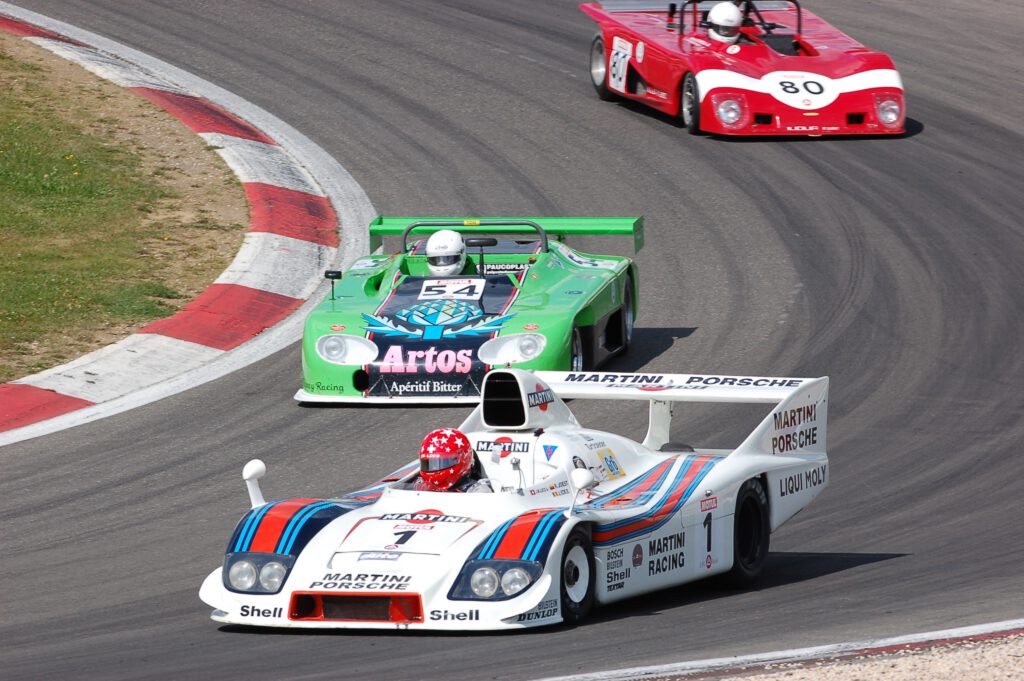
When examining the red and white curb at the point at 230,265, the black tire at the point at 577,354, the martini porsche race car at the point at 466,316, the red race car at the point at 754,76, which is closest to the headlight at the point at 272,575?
the red and white curb at the point at 230,265

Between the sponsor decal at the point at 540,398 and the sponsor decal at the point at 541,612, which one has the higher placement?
the sponsor decal at the point at 540,398

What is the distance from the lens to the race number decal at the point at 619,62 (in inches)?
842

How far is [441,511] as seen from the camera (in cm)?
832

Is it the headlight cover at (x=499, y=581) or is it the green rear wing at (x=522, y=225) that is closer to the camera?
the headlight cover at (x=499, y=581)

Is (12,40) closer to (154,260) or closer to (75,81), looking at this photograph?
(75,81)

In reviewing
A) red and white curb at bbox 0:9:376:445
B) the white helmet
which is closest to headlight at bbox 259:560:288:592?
red and white curb at bbox 0:9:376:445

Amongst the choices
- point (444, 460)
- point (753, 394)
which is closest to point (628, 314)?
point (753, 394)

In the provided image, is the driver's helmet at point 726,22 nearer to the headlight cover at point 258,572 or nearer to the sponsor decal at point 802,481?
the sponsor decal at point 802,481

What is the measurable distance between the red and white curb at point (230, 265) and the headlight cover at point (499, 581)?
5.46 metres

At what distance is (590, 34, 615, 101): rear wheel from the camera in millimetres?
21952

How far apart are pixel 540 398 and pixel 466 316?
166 inches

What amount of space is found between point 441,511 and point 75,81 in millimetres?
13704

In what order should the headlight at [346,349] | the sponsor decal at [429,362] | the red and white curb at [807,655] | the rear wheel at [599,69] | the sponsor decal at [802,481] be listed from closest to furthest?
1. the red and white curb at [807,655]
2. the sponsor decal at [802,481]
3. the sponsor decal at [429,362]
4. the headlight at [346,349]
5. the rear wheel at [599,69]

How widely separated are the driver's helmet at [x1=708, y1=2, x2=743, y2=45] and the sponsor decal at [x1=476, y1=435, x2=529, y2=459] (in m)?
12.3
